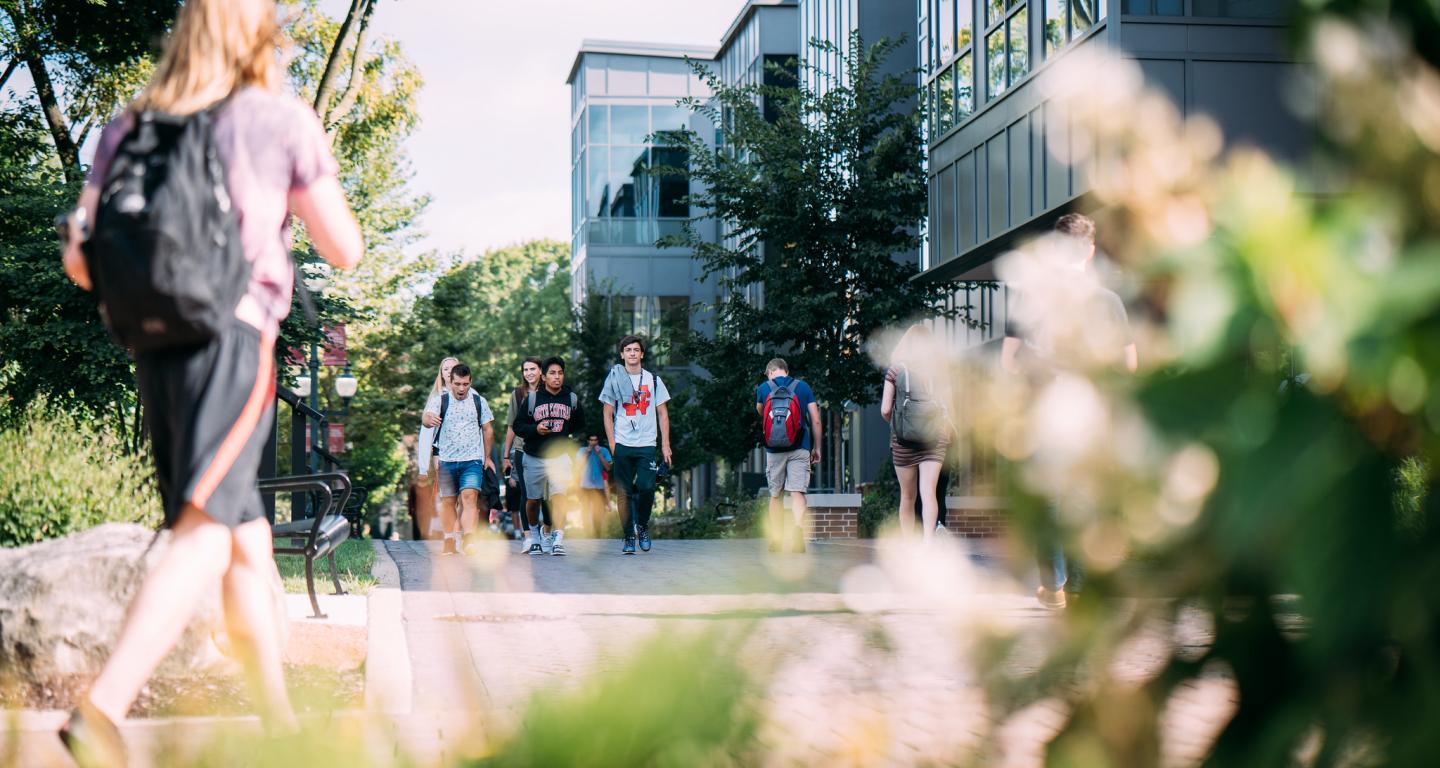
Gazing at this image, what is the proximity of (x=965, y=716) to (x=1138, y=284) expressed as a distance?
382 mm

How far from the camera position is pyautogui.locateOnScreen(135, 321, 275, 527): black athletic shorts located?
3295mm

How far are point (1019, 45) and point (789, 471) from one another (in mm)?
Answer: 9482

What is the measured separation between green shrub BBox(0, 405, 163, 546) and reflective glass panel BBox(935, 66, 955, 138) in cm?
1648

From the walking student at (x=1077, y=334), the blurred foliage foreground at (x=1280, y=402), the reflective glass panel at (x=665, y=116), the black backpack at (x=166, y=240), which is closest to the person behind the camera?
the blurred foliage foreground at (x=1280, y=402)

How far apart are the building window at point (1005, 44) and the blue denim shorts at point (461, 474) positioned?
34.3 ft

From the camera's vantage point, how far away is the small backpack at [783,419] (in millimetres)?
14055

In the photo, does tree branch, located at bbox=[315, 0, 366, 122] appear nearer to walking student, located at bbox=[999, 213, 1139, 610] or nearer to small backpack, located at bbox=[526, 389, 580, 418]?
small backpack, located at bbox=[526, 389, 580, 418]

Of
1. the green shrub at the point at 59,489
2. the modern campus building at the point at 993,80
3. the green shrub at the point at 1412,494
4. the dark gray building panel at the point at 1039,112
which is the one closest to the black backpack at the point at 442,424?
the green shrub at the point at 59,489

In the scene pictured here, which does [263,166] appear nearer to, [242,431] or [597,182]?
[242,431]

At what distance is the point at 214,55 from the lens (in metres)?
3.53

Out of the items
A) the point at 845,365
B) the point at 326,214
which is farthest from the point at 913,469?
the point at 845,365

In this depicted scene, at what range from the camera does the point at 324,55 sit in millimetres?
27656

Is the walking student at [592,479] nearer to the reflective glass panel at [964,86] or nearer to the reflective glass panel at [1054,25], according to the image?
the reflective glass panel at [1054,25]

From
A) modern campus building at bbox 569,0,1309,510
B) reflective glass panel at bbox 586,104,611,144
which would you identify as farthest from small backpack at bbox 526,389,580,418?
reflective glass panel at bbox 586,104,611,144
